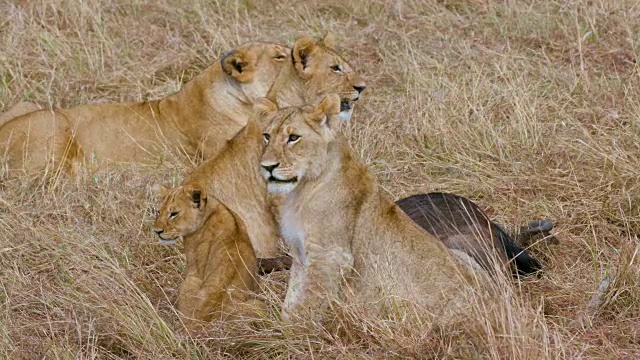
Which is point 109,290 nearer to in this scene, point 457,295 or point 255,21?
point 457,295

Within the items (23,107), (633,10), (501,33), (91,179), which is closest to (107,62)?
(23,107)

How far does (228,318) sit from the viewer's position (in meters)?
4.88

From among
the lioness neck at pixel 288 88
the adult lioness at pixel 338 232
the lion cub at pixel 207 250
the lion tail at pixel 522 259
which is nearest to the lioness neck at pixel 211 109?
the lioness neck at pixel 288 88

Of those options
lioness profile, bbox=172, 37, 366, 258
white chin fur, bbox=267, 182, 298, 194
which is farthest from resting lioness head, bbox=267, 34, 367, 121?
white chin fur, bbox=267, 182, 298, 194

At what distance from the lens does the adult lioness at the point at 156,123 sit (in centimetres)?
726

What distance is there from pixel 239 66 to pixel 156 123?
633 mm

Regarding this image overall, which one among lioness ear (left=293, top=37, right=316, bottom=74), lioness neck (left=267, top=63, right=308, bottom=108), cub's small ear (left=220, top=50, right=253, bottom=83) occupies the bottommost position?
cub's small ear (left=220, top=50, right=253, bottom=83)

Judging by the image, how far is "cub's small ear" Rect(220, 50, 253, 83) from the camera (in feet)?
23.8

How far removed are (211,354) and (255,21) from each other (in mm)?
5158

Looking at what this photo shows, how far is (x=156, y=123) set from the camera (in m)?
7.46

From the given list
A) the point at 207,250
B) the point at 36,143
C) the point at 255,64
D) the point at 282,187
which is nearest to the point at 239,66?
the point at 255,64

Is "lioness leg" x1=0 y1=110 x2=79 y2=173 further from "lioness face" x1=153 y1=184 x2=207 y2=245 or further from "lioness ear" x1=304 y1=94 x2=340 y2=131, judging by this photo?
"lioness ear" x1=304 y1=94 x2=340 y2=131

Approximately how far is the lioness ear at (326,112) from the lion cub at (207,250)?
0.66 meters

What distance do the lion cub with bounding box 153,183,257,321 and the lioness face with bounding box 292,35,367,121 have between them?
4.76 feet
